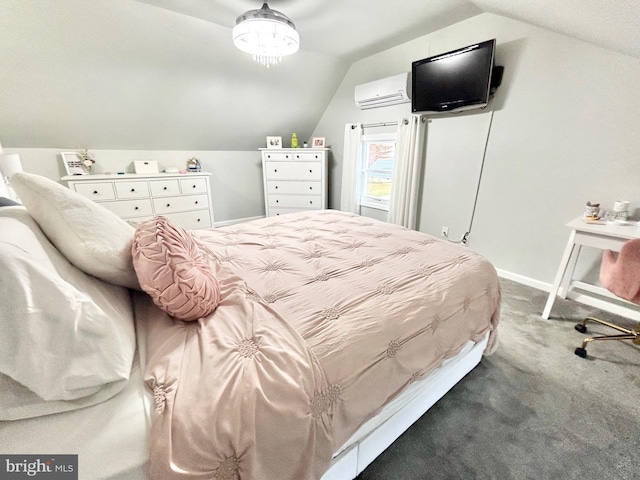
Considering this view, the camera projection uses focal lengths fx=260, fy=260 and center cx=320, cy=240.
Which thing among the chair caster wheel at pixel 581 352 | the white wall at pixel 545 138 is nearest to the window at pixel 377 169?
the white wall at pixel 545 138

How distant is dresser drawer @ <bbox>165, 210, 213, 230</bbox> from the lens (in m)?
3.67

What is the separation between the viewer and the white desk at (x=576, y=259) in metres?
1.76

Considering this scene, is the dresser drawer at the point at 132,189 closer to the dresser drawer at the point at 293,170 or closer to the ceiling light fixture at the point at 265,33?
the dresser drawer at the point at 293,170

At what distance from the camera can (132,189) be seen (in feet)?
10.7

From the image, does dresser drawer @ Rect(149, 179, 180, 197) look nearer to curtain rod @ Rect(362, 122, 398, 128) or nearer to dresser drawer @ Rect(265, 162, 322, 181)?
dresser drawer @ Rect(265, 162, 322, 181)

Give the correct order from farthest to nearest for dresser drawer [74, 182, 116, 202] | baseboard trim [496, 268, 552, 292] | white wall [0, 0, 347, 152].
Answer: dresser drawer [74, 182, 116, 202] < baseboard trim [496, 268, 552, 292] < white wall [0, 0, 347, 152]

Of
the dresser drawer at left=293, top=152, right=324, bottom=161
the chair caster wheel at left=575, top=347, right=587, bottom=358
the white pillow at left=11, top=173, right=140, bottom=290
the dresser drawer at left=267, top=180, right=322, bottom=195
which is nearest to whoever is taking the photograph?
the white pillow at left=11, top=173, right=140, bottom=290

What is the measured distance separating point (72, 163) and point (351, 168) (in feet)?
11.9

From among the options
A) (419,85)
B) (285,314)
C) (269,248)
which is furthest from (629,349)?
(419,85)

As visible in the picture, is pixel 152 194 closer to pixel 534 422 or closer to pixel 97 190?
pixel 97 190

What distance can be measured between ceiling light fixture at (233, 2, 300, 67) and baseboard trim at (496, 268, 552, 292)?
2.99 metres

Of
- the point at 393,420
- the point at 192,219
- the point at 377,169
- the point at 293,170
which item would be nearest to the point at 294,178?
the point at 293,170

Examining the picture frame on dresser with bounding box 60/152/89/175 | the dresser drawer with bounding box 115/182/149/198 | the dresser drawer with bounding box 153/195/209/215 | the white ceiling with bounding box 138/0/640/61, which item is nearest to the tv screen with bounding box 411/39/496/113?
the white ceiling with bounding box 138/0/640/61

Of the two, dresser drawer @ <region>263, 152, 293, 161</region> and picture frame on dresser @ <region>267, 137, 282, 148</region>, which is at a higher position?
picture frame on dresser @ <region>267, 137, 282, 148</region>
